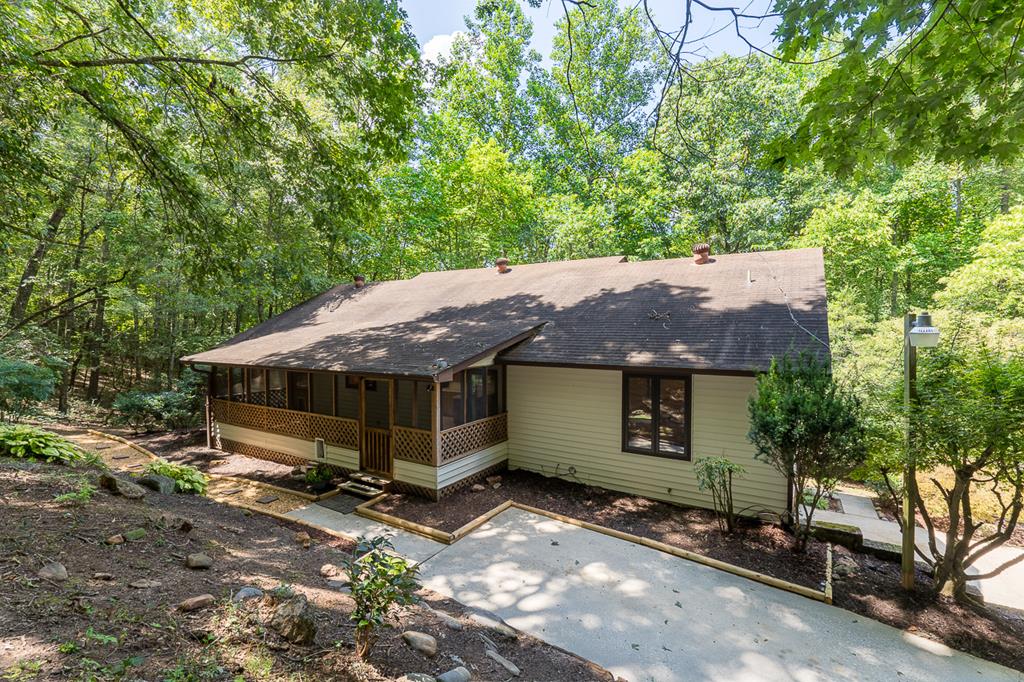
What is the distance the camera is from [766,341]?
7180mm

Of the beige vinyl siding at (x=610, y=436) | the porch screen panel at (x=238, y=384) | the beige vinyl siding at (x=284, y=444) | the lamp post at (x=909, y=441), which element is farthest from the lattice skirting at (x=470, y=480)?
the porch screen panel at (x=238, y=384)

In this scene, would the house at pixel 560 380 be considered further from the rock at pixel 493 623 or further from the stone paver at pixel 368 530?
the rock at pixel 493 623

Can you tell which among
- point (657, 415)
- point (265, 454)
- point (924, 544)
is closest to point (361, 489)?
point (265, 454)

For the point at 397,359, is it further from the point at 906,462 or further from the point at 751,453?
the point at 906,462

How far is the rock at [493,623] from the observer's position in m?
4.28

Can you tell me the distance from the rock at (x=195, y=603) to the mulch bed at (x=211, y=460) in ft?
17.1

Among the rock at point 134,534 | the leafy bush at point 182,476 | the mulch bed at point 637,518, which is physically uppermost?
the rock at point 134,534

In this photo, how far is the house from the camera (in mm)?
7402

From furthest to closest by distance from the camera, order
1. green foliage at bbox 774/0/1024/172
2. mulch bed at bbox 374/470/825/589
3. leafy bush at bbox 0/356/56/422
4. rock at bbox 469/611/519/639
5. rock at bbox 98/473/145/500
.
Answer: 1. leafy bush at bbox 0/356/56/422
2. mulch bed at bbox 374/470/825/589
3. rock at bbox 98/473/145/500
4. rock at bbox 469/611/519/639
5. green foliage at bbox 774/0/1024/172

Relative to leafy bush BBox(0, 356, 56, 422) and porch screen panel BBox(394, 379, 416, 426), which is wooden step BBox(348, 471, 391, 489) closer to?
porch screen panel BBox(394, 379, 416, 426)

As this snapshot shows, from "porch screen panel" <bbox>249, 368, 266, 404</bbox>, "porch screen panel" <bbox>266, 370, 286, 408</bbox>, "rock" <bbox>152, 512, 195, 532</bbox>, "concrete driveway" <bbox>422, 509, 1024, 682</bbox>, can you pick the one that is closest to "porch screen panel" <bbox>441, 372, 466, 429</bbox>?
"concrete driveway" <bbox>422, 509, 1024, 682</bbox>

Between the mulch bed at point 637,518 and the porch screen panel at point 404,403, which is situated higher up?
the porch screen panel at point 404,403

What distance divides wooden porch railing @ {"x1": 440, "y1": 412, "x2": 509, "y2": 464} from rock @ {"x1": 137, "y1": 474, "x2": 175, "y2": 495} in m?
4.39

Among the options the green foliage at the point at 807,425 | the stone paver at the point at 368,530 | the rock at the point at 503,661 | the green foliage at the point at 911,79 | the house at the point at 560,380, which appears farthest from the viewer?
the house at the point at 560,380
